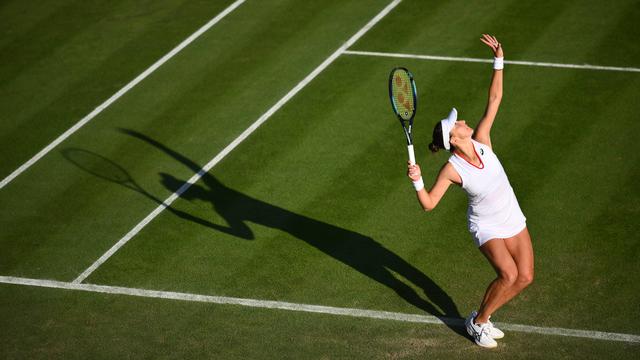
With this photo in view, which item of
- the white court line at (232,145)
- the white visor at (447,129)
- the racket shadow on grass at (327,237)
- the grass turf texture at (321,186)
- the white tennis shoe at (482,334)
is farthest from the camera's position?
the white court line at (232,145)

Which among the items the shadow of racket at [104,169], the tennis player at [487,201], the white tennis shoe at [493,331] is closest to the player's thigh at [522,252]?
the tennis player at [487,201]

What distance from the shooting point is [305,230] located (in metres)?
11.8

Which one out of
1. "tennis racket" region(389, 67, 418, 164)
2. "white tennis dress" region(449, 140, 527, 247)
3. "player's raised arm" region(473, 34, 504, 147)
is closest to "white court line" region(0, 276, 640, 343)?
"white tennis dress" region(449, 140, 527, 247)

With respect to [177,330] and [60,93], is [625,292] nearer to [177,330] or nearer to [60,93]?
[177,330]

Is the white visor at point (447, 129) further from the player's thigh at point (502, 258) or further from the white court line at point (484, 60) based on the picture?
the white court line at point (484, 60)

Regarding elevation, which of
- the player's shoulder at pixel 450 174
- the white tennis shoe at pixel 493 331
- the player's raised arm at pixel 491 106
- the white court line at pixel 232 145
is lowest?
the white tennis shoe at pixel 493 331

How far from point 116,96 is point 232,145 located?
3008mm

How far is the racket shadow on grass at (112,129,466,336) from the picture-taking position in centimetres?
1043

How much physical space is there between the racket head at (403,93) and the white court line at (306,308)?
2.29m

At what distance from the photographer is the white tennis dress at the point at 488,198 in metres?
8.88

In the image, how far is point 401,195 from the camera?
12258 millimetres

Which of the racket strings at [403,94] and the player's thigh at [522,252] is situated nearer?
the player's thigh at [522,252]

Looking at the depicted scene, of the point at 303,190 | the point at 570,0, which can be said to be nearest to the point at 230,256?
the point at 303,190

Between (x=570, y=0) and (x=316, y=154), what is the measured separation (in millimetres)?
7014
